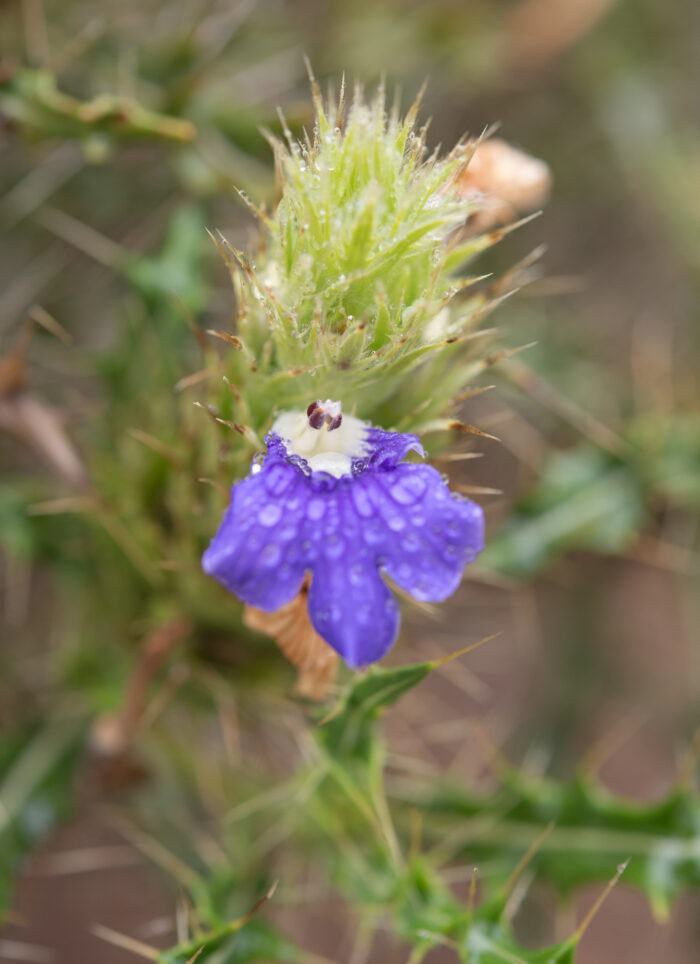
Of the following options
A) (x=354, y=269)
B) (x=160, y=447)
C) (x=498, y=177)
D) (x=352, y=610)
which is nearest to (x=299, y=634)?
(x=352, y=610)

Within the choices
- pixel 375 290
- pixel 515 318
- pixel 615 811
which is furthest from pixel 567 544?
pixel 375 290

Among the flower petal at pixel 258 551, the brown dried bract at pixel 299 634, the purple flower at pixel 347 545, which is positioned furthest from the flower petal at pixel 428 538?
the brown dried bract at pixel 299 634

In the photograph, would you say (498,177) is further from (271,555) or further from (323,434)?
(271,555)

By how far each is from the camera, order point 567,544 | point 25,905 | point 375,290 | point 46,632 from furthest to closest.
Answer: point 46,632
point 25,905
point 567,544
point 375,290

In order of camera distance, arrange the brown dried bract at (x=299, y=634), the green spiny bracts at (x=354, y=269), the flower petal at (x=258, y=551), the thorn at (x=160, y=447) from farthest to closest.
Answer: the thorn at (x=160, y=447) → the brown dried bract at (x=299, y=634) → the green spiny bracts at (x=354, y=269) → the flower petal at (x=258, y=551)

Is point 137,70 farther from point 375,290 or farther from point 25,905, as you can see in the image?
point 25,905

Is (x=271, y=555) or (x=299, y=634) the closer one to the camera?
(x=271, y=555)

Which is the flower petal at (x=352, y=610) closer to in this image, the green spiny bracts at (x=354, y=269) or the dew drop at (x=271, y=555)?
the dew drop at (x=271, y=555)
